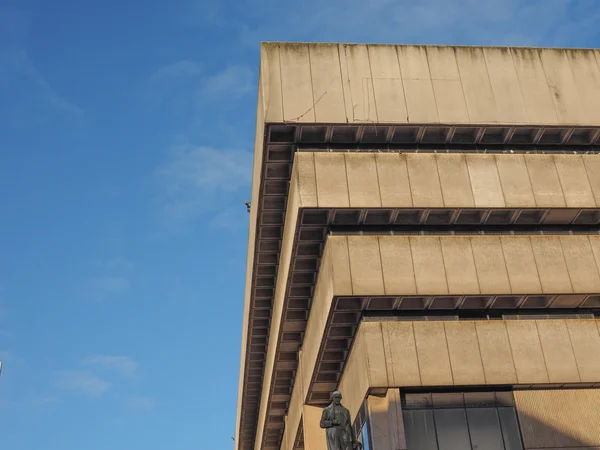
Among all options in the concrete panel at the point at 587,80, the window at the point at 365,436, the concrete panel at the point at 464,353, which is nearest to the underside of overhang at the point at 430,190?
the concrete panel at the point at 587,80

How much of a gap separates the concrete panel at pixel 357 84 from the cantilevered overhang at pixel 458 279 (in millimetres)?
5701

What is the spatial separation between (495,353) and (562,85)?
44.5 feet

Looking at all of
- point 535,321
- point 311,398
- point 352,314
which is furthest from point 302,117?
point 311,398

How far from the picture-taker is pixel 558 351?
33500 mm

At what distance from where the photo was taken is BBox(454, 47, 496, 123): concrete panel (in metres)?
36.6

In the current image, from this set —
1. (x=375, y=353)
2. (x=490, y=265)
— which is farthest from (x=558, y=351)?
(x=375, y=353)

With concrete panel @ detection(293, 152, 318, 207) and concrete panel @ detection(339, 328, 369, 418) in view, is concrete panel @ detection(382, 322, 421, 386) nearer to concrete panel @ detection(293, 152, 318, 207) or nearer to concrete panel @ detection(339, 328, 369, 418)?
concrete panel @ detection(339, 328, 369, 418)

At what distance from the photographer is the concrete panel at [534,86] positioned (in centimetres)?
3694

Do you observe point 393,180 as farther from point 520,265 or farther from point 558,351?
point 558,351

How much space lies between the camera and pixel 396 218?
3584cm

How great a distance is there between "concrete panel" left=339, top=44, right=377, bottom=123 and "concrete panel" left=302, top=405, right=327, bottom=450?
56.4 ft

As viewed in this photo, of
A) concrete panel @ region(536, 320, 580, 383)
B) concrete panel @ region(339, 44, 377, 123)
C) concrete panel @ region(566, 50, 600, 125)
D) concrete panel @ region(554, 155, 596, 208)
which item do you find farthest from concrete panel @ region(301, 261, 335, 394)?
concrete panel @ region(566, 50, 600, 125)

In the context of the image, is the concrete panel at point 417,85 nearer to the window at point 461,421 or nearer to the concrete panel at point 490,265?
the concrete panel at point 490,265

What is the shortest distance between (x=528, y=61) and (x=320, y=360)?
1770 cm
